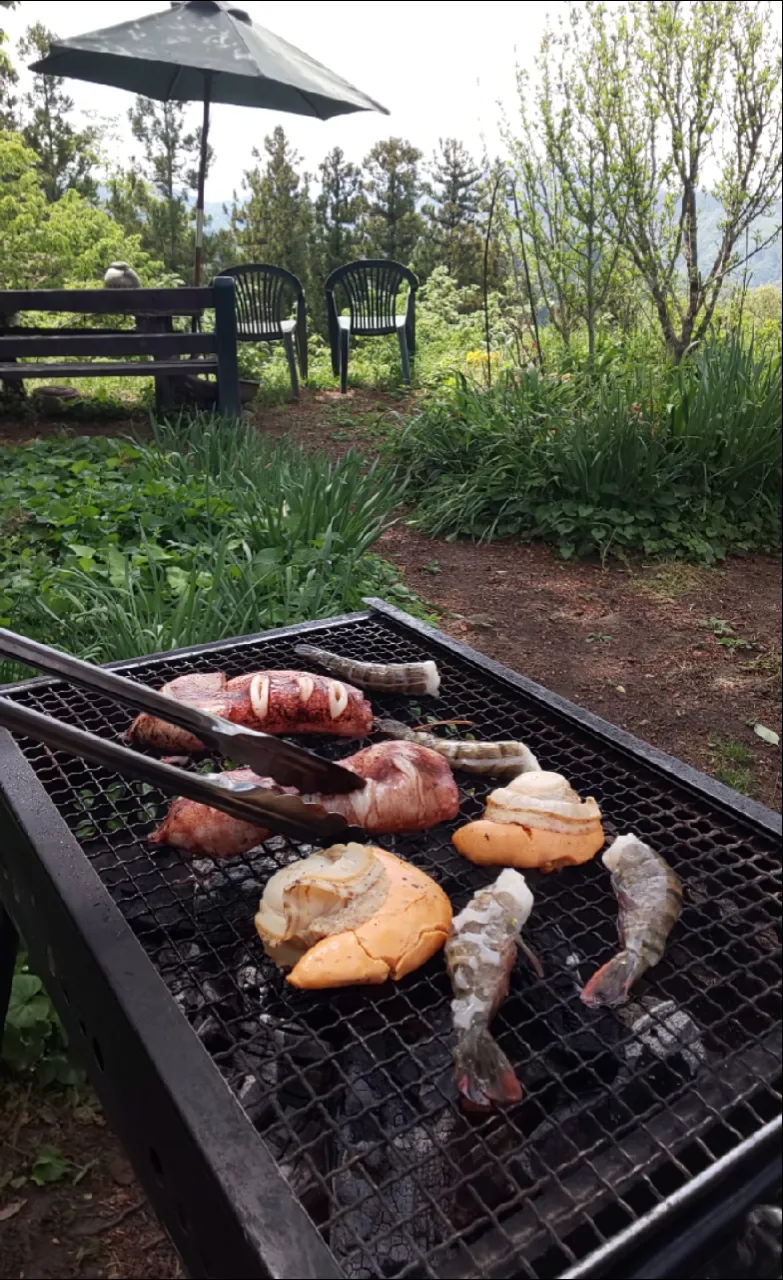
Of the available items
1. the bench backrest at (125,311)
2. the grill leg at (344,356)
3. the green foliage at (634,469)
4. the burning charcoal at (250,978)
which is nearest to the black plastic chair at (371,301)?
the grill leg at (344,356)

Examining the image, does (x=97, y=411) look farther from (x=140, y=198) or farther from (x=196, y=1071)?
(x=140, y=198)

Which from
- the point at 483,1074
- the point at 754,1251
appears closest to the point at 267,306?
the point at 483,1074

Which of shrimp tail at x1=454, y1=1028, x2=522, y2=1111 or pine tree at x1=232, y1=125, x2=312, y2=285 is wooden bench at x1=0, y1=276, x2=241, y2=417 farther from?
pine tree at x1=232, y1=125, x2=312, y2=285

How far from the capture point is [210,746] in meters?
1.20

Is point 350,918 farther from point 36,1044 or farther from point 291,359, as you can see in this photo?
point 291,359

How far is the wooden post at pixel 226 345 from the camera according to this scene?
22.3 ft

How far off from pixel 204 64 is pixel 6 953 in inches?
323

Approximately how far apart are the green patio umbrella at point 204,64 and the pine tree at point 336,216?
981cm

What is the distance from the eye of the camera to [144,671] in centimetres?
194

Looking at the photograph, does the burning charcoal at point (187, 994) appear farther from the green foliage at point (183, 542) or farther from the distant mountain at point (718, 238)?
the distant mountain at point (718, 238)

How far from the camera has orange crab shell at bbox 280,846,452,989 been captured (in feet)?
3.70

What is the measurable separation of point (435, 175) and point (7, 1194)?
24.1 meters

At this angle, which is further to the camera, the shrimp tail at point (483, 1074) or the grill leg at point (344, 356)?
the grill leg at point (344, 356)

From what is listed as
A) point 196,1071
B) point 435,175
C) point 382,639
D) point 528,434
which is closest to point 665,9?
point 528,434
